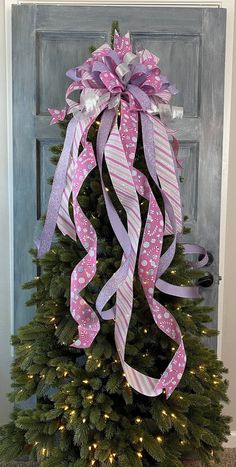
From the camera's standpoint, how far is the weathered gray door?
6.36 feet

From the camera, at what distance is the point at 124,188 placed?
1.39m

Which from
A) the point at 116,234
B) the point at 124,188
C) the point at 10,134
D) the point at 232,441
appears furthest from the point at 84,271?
the point at 232,441

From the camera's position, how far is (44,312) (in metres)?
1.50

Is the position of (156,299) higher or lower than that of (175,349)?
higher

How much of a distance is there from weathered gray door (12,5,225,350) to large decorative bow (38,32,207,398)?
486mm

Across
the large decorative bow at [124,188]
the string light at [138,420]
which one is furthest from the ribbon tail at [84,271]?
the string light at [138,420]

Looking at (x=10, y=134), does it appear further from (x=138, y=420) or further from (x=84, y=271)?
(x=138, y=420)

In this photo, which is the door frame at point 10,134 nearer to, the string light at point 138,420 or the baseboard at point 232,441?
the baseboard at point 232,441

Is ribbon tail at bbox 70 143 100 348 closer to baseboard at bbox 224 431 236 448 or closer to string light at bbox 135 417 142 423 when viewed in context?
string light at bbox 135 417 142 423

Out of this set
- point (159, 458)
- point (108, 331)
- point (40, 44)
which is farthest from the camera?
point (40, 44)

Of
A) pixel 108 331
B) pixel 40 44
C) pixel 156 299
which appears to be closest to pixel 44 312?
pixel 108 331

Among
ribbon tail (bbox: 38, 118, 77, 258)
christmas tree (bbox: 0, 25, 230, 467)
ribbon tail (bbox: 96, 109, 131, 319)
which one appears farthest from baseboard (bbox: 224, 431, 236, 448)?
ribbon tail (bbox: 38, 118, 77, 258)

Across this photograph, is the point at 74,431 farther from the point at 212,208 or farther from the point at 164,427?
the point at 212,208

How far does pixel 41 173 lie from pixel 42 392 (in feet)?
2.99
